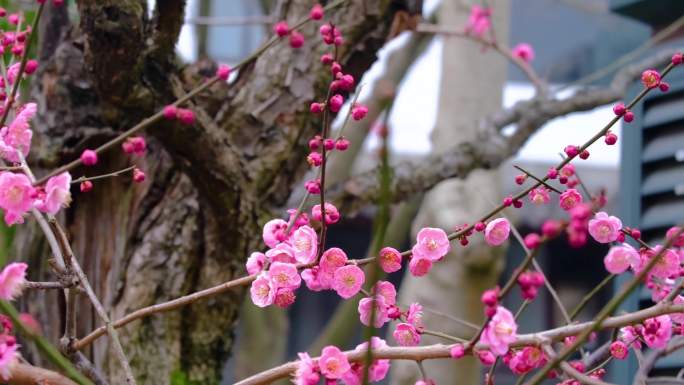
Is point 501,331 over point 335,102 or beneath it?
beneath

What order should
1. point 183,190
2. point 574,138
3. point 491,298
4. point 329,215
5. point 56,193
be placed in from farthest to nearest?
point 574,138 < point 183,190 < point 329,215 < point 56,193 < point 491,298

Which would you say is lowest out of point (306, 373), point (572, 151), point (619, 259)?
point (306, 373)

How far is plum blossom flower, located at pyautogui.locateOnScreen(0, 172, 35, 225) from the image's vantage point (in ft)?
2.83

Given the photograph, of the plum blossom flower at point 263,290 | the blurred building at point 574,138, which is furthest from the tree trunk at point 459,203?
the plum blossom flower at point 263,290

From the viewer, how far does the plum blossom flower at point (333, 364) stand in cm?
86

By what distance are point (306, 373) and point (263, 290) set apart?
4.2 inches

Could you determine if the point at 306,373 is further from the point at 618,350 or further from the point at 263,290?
the point at 618,350

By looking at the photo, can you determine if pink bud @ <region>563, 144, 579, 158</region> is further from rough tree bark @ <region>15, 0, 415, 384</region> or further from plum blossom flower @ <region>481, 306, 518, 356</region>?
rough tree bark @ <region>15, 0, 415, 384</region>

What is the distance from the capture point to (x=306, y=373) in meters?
0.87

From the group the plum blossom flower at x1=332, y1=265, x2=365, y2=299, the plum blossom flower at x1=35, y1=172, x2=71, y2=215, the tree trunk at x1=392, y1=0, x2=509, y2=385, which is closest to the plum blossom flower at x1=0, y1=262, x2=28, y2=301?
the plum blossom flower at x1=35, y1=172, x2=71, y2=215

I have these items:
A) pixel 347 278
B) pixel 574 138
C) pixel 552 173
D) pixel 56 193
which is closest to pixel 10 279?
pixel 56 193

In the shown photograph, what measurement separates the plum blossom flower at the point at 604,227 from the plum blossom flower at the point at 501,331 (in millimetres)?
260

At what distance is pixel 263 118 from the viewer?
1.66 metres

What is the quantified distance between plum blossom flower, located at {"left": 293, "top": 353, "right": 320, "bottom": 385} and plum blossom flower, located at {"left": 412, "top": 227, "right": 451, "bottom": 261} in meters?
0.17
